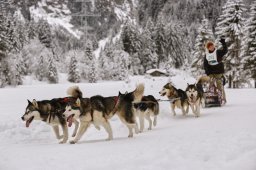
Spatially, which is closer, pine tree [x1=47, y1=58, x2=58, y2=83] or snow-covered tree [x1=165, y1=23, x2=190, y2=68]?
pine tree [x1=47, y1=58, x2=58, y2=83]

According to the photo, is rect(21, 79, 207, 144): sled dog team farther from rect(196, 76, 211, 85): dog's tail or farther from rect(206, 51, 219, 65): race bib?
rect(206, 51, 219, 65): race bib

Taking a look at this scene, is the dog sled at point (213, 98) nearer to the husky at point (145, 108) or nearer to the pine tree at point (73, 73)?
the husky at point (145, 108)

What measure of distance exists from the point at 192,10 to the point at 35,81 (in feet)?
456

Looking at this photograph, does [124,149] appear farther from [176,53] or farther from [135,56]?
[176,53]

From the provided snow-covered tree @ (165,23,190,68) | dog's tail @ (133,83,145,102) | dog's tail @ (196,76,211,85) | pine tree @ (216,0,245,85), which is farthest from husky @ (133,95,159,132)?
snow-covered tree @ (165,23,190,68)

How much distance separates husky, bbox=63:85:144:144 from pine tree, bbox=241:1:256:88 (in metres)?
28.2

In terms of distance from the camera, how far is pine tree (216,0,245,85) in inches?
1417

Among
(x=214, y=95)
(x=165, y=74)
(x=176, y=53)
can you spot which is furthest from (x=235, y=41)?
(x=176, y=53)

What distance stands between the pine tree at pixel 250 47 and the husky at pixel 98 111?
28.2 m

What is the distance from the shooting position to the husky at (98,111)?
8852mm

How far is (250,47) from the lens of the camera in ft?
116

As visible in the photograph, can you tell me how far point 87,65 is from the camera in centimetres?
7050

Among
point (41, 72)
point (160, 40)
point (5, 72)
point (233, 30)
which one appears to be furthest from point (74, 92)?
point (160, 40)

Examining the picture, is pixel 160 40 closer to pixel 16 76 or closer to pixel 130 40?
pixel 130 40
